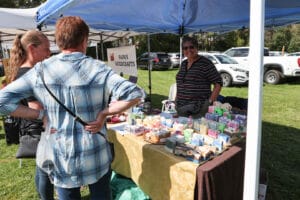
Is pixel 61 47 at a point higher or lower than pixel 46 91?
higher

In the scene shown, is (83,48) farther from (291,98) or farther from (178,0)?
(291,98)

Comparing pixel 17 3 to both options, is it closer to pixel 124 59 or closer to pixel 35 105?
pixel 124 59

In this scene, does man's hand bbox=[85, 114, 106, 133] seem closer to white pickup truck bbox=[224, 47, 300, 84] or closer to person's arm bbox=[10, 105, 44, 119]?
person's arm bbox=[10, 105, 44, 119]

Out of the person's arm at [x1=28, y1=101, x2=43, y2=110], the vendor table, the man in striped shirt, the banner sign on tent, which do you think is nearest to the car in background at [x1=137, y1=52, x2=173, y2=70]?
the banner sign on tent

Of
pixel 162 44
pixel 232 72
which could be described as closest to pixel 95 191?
pixel 232 72

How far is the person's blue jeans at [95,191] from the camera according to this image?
155cm

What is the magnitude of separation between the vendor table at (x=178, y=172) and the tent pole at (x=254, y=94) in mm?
293

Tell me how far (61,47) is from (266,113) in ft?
20.1

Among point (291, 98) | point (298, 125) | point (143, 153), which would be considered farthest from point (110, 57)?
point (291, 98)

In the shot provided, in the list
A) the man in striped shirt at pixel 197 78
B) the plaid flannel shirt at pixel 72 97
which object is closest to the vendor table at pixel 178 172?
the plaid flannel shirt at pixel 72 97

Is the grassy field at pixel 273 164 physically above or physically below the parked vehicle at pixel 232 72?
below

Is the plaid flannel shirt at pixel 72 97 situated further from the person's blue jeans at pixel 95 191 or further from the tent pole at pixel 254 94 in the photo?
the tent pole at pixel 254 94

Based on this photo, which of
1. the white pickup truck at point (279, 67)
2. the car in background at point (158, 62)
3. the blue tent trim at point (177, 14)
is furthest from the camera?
the car in background at point (158, 62)

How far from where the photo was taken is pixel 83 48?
148 cm
